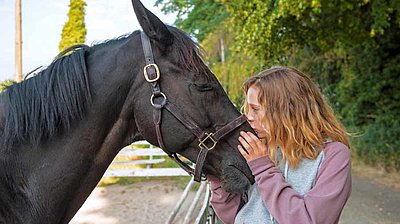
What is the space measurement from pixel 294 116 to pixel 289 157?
0.60 ft

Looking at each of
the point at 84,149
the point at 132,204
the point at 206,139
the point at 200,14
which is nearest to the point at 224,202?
the point at 206,139

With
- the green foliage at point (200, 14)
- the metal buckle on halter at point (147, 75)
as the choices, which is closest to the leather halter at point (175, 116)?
the metal buckle on halter at point (147, 75)

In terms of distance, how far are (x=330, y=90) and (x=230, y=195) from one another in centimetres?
1114

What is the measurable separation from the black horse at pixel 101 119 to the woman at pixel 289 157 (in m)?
0.12

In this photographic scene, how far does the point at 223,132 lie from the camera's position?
1562 millimetres

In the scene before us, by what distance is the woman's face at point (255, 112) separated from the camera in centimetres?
166

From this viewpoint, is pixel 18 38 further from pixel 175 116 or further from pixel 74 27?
pixel 175 116

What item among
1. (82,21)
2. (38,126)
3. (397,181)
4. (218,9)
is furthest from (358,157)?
(82,21)

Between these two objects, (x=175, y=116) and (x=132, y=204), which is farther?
(x=132, y=204)

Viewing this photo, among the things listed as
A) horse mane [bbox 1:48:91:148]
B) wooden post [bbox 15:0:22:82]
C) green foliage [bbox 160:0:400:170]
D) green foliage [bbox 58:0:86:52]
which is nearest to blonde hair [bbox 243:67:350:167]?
horse mane [bbox 1:48:91:148]

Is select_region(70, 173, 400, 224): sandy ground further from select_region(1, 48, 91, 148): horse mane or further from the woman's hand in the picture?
select_region(1, 48, 91, 148): horse mane

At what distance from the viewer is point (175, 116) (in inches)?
59.9

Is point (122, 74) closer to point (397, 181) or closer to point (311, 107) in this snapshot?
point (311, 107)

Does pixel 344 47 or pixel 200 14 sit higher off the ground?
pixel 200 14
